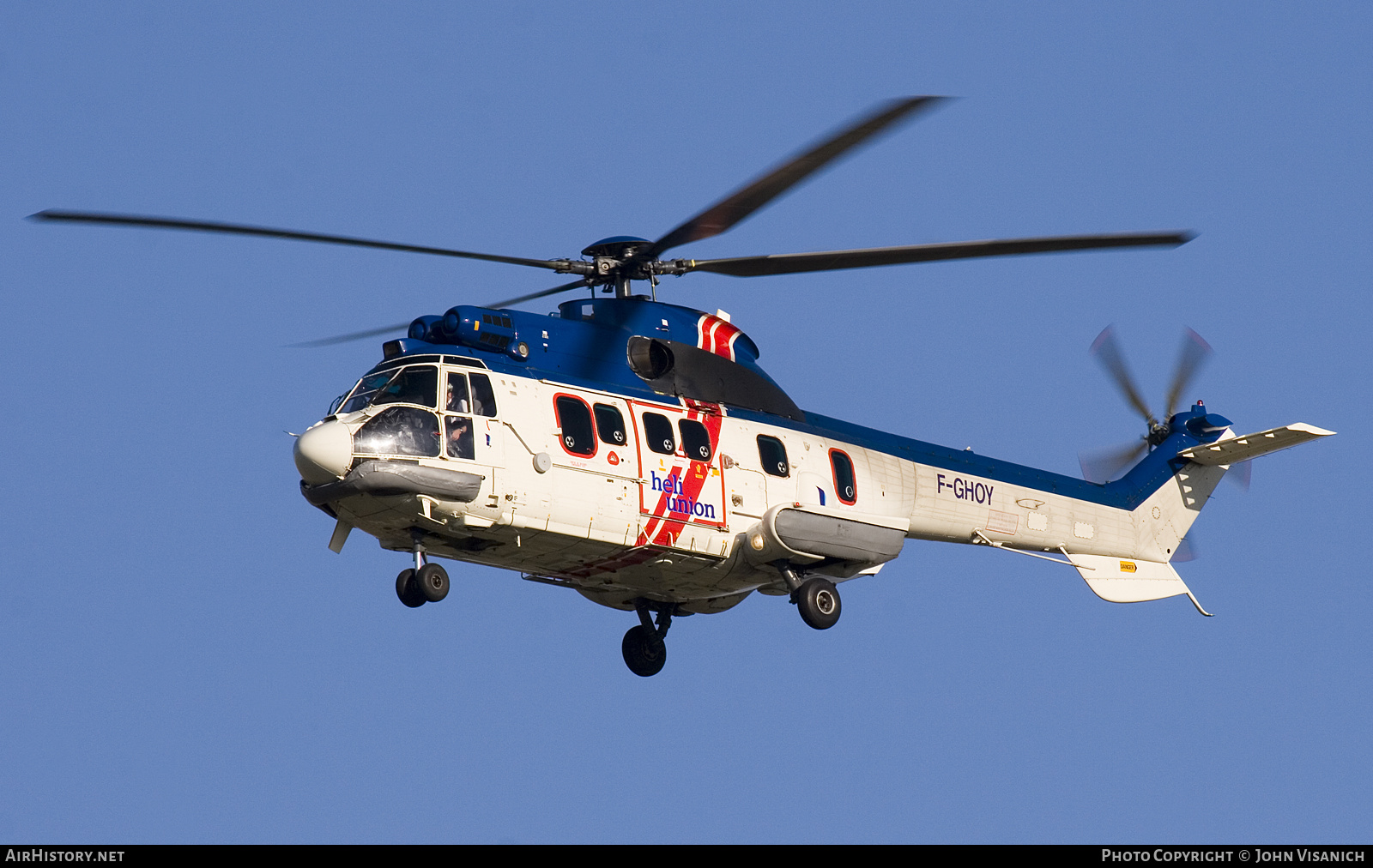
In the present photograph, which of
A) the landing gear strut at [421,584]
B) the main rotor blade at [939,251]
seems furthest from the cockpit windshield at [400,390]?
the main rotor blade at [939,251]

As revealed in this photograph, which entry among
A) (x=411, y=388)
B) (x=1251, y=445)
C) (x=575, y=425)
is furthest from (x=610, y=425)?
(x=1251, y=445)

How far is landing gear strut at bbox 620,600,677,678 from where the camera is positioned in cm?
2514

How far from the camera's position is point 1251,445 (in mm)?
28359

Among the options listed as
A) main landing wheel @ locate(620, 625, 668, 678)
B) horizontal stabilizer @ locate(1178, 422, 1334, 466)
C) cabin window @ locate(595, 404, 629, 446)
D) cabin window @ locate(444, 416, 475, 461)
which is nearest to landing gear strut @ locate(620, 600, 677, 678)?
main landing wheel @ locate(620, 625, 668, 678)

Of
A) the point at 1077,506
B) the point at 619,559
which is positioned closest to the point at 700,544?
the point at 619,559

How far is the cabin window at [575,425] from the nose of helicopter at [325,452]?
2.65 m

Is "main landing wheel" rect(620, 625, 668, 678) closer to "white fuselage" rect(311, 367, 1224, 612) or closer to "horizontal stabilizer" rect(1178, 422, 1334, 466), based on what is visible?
"white fuselage" rect(311, 367, 1224, 612)

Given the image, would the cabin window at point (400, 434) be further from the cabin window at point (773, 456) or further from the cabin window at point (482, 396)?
the cabin window at point (773, 456)

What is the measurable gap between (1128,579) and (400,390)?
1216cm

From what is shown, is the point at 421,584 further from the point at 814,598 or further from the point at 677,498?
the point at 814,598
